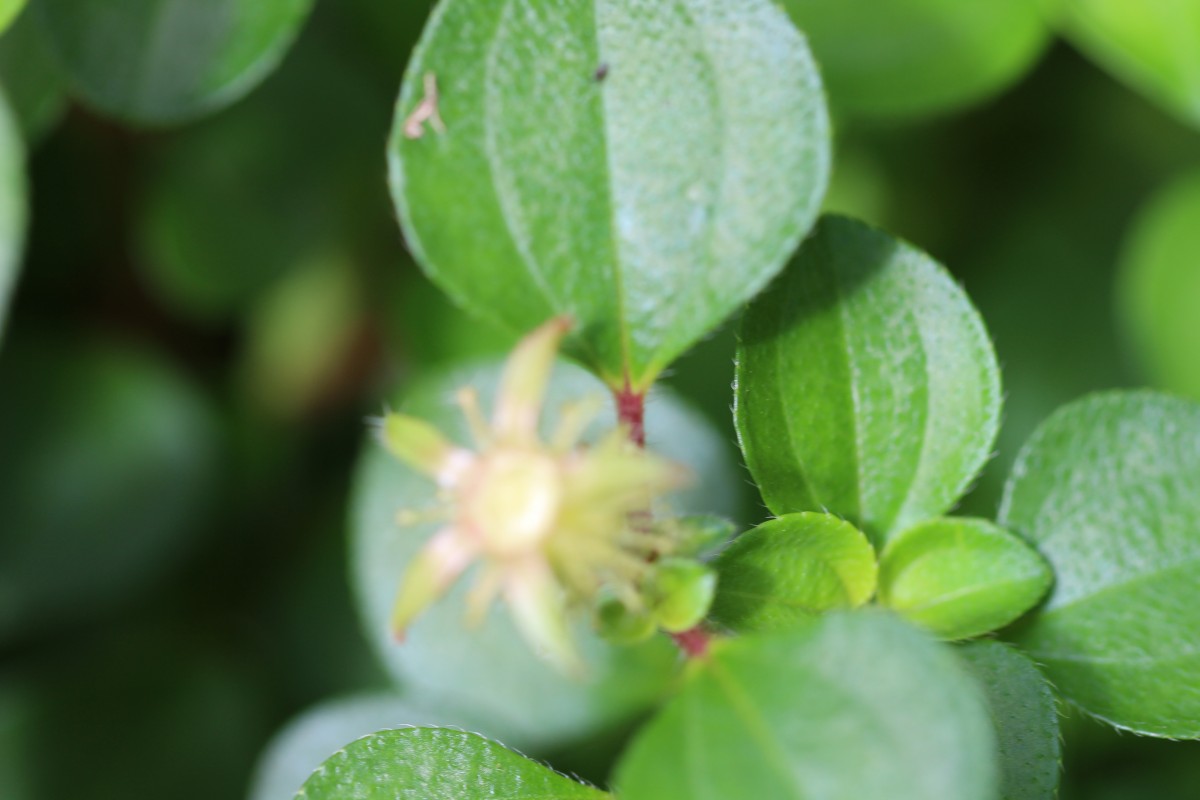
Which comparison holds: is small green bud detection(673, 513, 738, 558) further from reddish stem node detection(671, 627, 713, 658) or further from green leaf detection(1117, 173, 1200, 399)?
green leaf detection(1117, 173, 1200, 399)

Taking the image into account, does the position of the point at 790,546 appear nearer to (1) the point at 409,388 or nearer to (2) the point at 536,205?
(2) the point at 536,205

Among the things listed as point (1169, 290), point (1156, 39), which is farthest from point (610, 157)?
point (1169, 290)

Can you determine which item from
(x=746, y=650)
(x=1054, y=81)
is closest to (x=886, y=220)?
(x=1054, y=81)

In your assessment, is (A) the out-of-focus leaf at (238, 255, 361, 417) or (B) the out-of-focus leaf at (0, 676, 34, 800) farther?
Answer: (A) the out-of-focus leaf at (238, 255, 361, 417)

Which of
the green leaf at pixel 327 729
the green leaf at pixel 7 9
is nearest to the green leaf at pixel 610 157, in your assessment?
the green leaf at pixel 7 9

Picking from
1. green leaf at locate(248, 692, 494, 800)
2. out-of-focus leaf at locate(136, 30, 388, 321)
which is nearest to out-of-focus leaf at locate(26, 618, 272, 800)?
green leaf at locate(248, 692, 494, 800)
